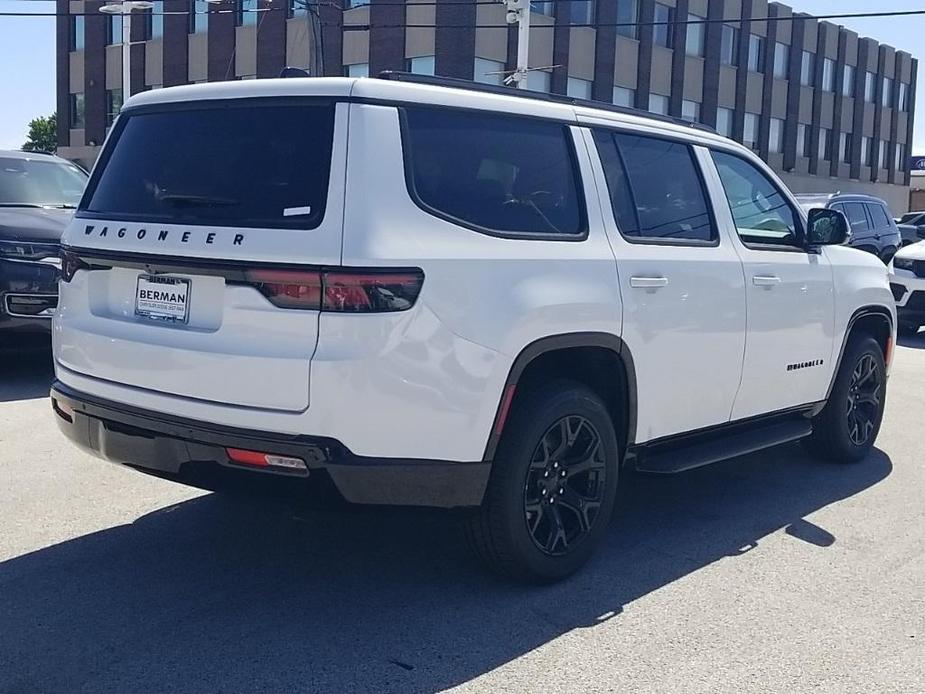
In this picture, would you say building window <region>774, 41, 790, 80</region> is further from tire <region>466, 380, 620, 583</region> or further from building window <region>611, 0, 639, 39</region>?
tire <region>466, 380, 620, 583</region>

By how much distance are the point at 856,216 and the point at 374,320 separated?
17507 mm

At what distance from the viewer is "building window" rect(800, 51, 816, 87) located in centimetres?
4847

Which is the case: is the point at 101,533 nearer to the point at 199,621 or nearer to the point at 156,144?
the point at 199,621

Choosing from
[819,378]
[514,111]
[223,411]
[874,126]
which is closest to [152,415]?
[223,411]

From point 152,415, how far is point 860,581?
3171 millimetres

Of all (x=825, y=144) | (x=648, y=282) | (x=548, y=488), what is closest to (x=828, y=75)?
(x=825, y=144)

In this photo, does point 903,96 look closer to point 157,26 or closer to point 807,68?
point 807,68

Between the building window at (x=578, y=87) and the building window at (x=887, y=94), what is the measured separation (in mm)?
25300

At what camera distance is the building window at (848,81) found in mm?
51531

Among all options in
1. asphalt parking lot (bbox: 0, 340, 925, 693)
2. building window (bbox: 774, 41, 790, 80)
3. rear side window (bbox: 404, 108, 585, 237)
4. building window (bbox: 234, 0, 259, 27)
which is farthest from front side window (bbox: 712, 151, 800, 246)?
building window (bbox: 774, 41, 790, 80)

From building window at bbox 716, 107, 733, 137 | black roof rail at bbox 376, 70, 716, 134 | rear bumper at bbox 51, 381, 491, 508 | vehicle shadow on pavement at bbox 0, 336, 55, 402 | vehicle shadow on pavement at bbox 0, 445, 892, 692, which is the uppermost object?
building window at bbox 716, 107, 733, 137

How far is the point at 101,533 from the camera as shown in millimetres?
5047

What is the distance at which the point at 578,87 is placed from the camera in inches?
1457

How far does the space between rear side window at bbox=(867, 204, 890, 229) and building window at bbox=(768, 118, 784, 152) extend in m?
27.7
